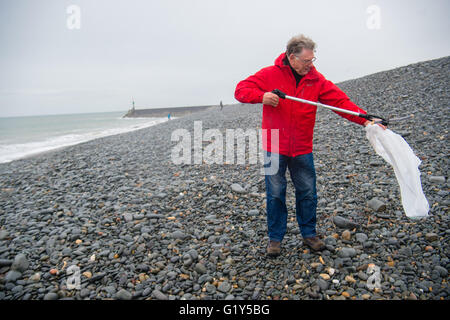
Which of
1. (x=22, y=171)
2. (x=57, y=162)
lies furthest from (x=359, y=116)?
(x=22, y=171)

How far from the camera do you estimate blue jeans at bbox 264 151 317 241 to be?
3371 mm

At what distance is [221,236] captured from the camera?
4.14 m

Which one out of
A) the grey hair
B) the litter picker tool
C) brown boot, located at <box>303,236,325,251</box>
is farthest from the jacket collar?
brown boot, located at <box>303,236,325,251</box>

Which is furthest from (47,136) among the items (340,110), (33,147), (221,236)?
(340,110)

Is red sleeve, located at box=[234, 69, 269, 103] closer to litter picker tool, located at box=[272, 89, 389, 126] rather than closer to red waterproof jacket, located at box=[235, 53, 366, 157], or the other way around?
red waterproof jacket, located at box=[235, 53, 366, 157]

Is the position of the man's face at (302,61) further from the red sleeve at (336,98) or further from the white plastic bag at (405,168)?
the white plastic bag at (405,168)

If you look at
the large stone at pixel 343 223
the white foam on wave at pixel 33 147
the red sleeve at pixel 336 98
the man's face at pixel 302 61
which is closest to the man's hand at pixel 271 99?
the man's face at pixel 302 61

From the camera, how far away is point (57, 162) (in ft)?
33.9

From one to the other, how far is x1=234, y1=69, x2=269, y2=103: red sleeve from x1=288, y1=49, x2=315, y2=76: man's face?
0.41 m

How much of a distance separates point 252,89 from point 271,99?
1.11 feet

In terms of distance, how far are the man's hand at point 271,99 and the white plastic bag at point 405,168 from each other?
1.33 meters

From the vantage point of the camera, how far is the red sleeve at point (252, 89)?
10.3ft

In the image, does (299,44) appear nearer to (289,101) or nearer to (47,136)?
(289,101)

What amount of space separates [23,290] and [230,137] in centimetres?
992
